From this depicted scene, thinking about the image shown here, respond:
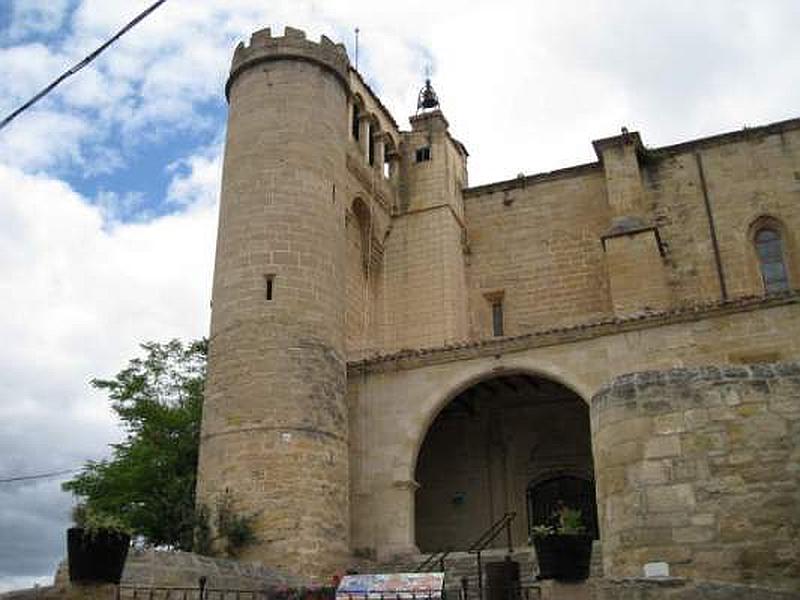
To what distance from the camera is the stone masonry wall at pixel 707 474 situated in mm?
7289

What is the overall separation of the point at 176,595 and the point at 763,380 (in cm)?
712

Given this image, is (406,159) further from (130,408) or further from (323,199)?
(130,408)

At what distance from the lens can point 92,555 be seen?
7227mm

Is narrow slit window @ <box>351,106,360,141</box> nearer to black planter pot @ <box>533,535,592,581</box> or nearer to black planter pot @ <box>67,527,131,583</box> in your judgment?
black planter pot @ <box>533,535,592,581</box>

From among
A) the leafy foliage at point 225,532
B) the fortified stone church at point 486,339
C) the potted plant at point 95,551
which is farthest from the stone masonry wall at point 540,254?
the potted plant at point 95,551

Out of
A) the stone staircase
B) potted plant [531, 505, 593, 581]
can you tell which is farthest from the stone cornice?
potted plant [531, 505, 593, 581]

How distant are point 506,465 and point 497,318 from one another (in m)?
4.77

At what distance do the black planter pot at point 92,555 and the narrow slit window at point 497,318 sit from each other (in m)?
15.6

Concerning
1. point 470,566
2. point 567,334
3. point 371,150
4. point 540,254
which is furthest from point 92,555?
point 540,254

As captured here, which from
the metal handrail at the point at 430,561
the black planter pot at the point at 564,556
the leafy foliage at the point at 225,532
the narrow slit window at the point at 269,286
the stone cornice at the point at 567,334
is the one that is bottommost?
the black planter pot at the point at 564,556

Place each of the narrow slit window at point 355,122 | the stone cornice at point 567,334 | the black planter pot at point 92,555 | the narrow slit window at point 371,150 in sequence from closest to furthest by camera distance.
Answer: the black planter pot at point 92,555, the stone cornice at point 567,334, the narrow slit window at point 355,122, the narrow slit window at point 371,150

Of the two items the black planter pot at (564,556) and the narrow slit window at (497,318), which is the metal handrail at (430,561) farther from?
the narrow slit window at (497,318)

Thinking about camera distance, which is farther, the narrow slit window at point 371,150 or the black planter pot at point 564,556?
Answer: the narrow slit window at point 371,150

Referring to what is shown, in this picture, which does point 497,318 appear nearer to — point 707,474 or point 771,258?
point 771,258
